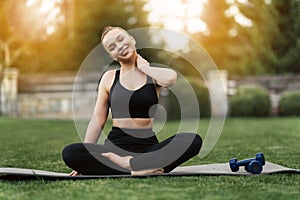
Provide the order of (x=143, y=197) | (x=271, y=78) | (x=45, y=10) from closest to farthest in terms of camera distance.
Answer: (x=143, y=197) < (x=271, y=78) < (x=45, y=10)

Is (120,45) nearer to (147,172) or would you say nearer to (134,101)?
(134,101)

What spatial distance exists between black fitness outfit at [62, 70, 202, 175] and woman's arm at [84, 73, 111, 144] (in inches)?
3.3

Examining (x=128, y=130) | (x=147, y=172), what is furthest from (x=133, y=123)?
(x=147, y=172)

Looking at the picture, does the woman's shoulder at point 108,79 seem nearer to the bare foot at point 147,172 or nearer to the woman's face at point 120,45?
the woman's face at point 120,45

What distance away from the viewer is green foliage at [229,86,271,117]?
42.8 feet

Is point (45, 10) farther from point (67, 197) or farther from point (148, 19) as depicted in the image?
point (67, 197)

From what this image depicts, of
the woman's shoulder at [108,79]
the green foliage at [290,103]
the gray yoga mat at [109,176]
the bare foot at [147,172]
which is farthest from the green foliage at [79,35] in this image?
the bare foot at [147,172]

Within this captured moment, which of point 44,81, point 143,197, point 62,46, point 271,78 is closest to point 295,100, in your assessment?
point 271,78

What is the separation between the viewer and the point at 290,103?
43.0 feet

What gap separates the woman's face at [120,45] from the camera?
125 inches

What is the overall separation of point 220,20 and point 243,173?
2156 centimetres

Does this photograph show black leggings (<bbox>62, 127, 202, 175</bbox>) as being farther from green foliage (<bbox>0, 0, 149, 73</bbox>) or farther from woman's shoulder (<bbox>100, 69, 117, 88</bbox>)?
green foliage (<bbox>0, 0, 149, 73</bbox>)

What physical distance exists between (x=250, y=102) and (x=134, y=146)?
10.2m

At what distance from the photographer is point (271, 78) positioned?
46.9 feet
